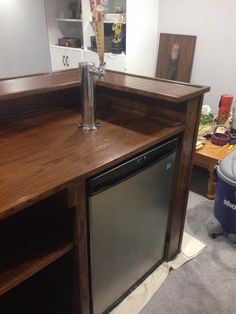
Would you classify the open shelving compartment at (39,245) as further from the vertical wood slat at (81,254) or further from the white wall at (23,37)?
the white wall at (23,37)

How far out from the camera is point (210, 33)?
278 centimetres

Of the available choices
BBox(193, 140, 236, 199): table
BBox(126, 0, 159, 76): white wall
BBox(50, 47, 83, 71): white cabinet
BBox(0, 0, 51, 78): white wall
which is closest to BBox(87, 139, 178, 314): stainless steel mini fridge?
BBox(193, 140, 236, 199): table

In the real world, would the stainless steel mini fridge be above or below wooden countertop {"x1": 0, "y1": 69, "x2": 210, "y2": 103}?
below

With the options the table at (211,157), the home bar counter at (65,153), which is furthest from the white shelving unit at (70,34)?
the home bar counter at (65,153)

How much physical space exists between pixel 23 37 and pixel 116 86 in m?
3.27

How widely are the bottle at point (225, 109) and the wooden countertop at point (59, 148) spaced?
60.4 inches

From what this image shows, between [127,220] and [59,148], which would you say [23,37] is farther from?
[127,220]

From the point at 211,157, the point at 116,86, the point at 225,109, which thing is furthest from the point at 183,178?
the point at 225,109

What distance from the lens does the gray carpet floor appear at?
4.80 feet

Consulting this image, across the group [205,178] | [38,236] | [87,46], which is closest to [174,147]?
[38,236]

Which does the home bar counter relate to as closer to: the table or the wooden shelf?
the wooden shelf

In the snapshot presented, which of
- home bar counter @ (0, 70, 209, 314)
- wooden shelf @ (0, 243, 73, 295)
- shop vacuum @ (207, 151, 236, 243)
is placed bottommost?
shop vacuum @ (207, 151, 236, 243)

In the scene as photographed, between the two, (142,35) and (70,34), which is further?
(70,34)

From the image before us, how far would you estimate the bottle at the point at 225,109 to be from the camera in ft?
8.46
